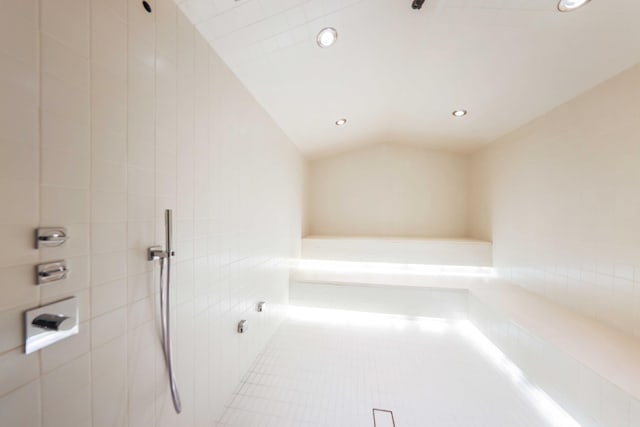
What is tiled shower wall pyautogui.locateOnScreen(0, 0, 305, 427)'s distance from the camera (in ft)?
1.78

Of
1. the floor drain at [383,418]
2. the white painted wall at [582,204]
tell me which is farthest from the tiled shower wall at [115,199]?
the white painted wall at [582,204]

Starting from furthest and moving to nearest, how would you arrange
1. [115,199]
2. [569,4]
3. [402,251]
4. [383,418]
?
[402,251] < [383,418] < [569,4] < [115,199]

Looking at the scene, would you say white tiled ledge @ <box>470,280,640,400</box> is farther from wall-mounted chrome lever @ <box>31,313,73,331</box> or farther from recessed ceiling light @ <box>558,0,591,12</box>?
wall-mounted chrome lever @ <box>31,313,73,331</box>

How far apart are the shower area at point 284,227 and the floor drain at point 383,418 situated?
4cm

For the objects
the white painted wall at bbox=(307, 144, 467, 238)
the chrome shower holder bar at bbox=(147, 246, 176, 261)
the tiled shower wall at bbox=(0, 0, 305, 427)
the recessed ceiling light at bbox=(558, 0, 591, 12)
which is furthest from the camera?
the white painted wall at bbox=(307, 144, 467, 238)

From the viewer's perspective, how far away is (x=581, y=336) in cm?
146

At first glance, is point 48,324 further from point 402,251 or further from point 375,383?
point 402,251

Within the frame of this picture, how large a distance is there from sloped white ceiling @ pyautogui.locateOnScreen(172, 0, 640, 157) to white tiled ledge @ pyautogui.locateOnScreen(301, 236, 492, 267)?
1536 mm

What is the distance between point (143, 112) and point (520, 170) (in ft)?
10.4

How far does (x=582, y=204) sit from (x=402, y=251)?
1.70 meters

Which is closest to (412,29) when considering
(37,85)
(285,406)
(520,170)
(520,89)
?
(520,89)

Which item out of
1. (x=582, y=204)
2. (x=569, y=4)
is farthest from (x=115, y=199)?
(x=582, y=204)

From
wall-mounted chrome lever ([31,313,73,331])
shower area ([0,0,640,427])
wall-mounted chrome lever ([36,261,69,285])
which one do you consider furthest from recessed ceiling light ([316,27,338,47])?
wall-mounted chrome lever ([31,313,73,331])

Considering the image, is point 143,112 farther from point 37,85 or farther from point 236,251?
point 236,251
